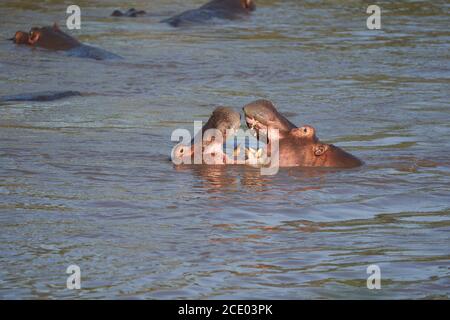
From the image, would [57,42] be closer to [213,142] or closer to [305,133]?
[213,142]

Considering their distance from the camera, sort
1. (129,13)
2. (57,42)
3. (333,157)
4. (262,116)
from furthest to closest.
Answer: (129,13) < (57,42) < (333,157) < (262,116)

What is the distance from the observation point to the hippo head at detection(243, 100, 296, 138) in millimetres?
6379

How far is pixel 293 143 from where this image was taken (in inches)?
265

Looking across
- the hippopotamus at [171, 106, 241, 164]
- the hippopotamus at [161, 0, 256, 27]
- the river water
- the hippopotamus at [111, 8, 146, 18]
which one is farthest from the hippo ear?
the hippopotamus at [111, 8, 146, 18]

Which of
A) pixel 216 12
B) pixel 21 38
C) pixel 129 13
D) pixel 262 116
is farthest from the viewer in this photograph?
pixel 216 12

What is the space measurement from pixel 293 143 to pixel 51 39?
6.20 meters

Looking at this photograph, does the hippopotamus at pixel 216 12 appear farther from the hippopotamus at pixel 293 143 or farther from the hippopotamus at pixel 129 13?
the hippopotamus at pixel 293 143

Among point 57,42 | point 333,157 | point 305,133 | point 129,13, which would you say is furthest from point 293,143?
point 129,13

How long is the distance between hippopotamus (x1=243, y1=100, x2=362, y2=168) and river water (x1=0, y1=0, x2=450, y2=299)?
0.08 m

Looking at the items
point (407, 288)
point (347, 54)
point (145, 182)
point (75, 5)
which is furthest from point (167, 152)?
point (75, 5)

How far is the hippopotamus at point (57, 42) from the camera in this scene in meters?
11.9

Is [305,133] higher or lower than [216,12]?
lower

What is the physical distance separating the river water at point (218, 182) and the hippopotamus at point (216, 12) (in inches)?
60.5

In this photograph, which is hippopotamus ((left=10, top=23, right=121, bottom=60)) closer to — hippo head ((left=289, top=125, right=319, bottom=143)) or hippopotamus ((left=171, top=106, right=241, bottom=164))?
hippopotamus ((left=171, top=106, right=241, bottom=164))
